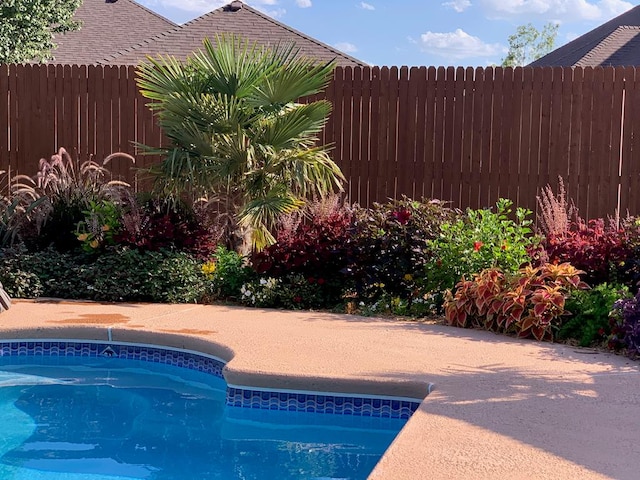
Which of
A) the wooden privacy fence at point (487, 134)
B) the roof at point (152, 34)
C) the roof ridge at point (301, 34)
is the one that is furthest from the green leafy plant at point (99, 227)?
the roof ridge at point (301, 34)

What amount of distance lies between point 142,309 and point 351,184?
3.27 meters

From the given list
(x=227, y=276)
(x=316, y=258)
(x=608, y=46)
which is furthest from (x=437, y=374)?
(x=608, y=46)

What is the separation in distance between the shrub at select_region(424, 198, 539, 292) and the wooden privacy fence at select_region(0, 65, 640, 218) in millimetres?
2285

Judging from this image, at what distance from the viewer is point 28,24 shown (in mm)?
13906

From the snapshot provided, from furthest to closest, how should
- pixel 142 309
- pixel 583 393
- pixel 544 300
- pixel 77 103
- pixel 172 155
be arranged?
pixel 77 103
pixel 172 155
pixel 142 309
pixel 544 300
pixel 583 393

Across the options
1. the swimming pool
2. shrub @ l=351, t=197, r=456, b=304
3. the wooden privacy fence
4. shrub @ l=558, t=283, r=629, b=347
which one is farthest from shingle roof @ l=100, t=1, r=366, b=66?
the swimming pool

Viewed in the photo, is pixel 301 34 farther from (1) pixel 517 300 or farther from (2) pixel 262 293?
(1) pixel 517 300

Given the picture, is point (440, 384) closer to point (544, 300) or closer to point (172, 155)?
point (544, 300)

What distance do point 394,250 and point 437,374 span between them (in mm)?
2515

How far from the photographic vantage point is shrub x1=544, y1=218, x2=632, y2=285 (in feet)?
22.1

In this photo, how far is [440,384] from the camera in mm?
4684

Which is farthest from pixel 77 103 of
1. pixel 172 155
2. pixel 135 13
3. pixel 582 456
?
pixel 135 13

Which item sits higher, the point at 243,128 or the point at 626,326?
the point at 243,128

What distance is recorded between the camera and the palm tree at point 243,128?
25.7 feet
